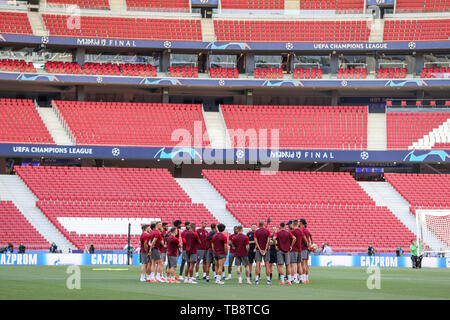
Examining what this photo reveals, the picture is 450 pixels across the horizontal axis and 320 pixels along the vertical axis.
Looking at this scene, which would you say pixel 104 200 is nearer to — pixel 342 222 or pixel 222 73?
pixel 342 222

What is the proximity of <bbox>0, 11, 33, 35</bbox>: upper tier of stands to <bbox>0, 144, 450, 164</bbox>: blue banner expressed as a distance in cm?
1082

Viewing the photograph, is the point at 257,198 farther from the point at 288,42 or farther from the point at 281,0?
the point at 281,0

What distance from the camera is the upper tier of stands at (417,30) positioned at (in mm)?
58625

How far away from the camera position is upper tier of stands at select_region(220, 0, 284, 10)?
61656mm

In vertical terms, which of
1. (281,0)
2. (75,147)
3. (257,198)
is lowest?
(257,198)

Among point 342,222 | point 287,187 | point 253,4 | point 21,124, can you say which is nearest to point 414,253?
point 342,222

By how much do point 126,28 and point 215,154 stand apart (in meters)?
13.7

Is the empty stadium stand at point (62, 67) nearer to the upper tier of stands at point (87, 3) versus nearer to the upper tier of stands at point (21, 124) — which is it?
the upper tier of stands at point (21, 124)

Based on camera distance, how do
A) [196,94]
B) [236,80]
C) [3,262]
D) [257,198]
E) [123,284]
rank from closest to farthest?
[123,284], [3,262], [257,198], [236,80], [196,94]

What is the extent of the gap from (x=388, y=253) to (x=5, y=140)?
2779cm

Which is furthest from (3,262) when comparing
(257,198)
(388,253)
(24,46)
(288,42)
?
(288,42)

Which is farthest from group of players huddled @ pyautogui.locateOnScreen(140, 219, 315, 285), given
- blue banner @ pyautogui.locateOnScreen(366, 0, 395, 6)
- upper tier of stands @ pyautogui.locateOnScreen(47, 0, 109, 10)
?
upper tier of stands @ pyautogui.locateOnScreen(47, 0, 109, 10)

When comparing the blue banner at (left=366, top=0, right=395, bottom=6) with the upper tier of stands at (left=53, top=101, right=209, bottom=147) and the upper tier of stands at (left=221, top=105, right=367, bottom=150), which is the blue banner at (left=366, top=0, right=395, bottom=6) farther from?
the upper tier of stands at (left=53, top=101, right=209, bottom=147)

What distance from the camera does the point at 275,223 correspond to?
4862cm
